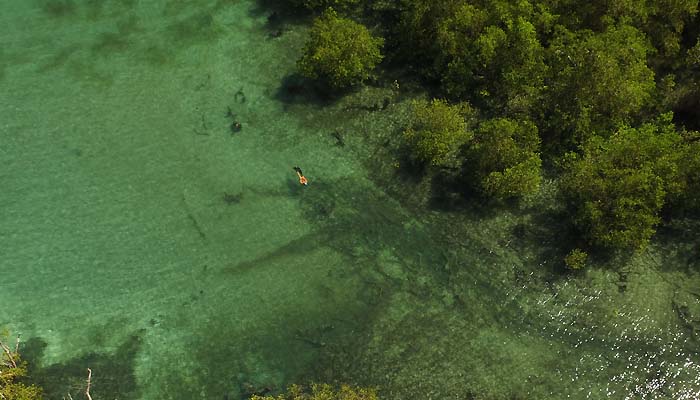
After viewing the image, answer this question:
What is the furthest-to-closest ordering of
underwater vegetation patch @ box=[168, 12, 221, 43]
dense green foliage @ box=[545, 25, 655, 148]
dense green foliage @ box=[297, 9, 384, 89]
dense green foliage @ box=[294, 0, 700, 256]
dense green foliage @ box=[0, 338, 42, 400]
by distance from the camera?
underwater vegetation patch @ box=[168, 12, 221, 43] < dense green foliage @ box=[297, 9, 384, 89] < dense green foliage @ box=[545, 25, 655, 148] < dense green foliage @ box=[294, 0, 700, 256] < dense green foliage @ box=[0, 338, 42, 400]

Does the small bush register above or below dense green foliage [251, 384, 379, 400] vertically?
above

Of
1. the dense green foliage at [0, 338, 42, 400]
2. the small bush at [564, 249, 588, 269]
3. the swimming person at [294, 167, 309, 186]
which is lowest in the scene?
the dense green foliage at [0, 338, 42, 400]

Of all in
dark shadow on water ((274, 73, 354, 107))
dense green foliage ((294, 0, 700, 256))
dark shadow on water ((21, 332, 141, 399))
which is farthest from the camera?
dark shadow on water ((274, 73, 354, 107))

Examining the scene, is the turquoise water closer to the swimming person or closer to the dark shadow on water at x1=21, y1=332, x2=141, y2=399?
the dark shadow on water at x1=21, y1=332, x2=141, y2=399

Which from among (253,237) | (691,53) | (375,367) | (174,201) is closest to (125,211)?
(174,201)

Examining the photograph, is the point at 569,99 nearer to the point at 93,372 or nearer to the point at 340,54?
the point at 340,54

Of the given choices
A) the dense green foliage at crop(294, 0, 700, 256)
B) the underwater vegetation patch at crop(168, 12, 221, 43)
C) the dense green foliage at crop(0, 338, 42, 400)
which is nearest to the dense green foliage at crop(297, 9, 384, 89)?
the dense green foliage at crop(294, 0, 700, 256)

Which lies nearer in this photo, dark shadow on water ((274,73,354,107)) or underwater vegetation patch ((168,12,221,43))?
dark shadow on water ((274,73,354,107))

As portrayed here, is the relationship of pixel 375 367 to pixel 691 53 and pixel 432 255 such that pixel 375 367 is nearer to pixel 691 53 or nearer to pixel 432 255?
pixel 432 255

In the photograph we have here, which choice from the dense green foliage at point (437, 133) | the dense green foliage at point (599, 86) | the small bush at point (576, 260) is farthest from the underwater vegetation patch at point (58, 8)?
the small bush at point (576, 260)
